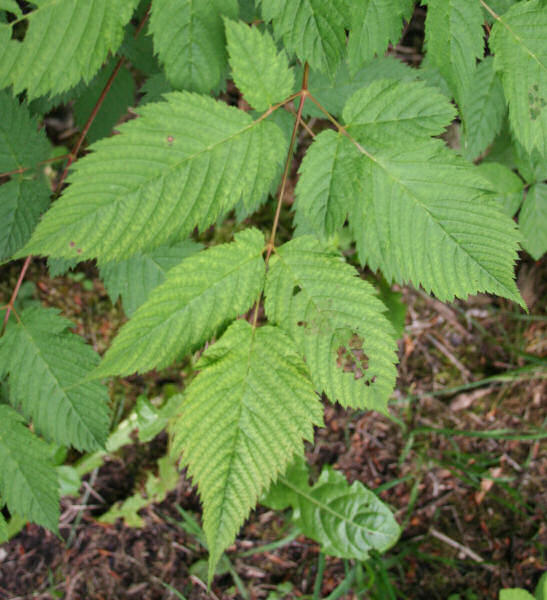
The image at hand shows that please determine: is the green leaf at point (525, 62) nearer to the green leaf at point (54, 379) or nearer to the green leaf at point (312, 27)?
the green leaf at point (312, 27)

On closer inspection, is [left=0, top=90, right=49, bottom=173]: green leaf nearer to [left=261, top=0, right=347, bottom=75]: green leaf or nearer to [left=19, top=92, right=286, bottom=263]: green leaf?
[left=19, top=92, right=286, bottom=263]: green leaf

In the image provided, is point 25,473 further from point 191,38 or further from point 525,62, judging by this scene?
point 525,62

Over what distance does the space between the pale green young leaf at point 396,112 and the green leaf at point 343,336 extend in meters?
0.35

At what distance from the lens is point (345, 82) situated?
4.97ft

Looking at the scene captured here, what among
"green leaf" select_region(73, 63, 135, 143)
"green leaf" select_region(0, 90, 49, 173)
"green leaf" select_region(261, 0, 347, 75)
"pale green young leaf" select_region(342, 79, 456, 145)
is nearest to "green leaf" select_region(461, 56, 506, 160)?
"pale green young leaf" select_region(342, 79, 456, 145)

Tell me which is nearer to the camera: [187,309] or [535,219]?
[187,309]

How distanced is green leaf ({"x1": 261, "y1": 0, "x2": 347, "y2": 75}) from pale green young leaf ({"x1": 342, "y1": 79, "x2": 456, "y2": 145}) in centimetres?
12

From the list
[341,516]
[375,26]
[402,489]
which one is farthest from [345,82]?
[402,489]

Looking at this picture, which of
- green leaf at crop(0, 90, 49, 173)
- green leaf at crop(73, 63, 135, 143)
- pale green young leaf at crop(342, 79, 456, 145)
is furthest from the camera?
green leaf at crop(73, 63, 135, 143)

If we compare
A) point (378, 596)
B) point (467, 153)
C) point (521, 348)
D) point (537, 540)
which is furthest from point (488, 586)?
point (467, 153)

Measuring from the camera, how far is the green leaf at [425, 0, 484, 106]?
1.15m

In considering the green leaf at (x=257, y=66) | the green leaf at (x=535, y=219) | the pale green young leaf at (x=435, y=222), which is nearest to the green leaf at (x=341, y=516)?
the green leaf at (x=535, y=219)

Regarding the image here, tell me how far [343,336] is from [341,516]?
4.35 feet

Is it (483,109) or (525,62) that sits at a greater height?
(525,62)
